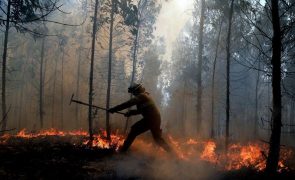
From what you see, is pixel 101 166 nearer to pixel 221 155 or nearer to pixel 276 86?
pixel 276 86

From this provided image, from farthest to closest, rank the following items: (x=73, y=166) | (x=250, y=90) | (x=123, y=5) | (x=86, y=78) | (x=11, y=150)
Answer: (x=250, y=90) → (x=86, y=78) → (x=123, y=5) → (x=11, y=150) → (x=73, y=166)

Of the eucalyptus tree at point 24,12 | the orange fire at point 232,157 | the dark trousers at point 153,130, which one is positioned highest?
the eucalyptus tree at point 24,12

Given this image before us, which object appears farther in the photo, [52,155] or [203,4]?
[203,4]

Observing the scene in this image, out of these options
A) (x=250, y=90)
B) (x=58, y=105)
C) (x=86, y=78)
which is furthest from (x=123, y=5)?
(x=250, y=90)

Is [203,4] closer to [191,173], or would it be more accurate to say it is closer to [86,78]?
[191,173]

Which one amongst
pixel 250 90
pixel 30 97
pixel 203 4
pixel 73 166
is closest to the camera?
pixel 73 166

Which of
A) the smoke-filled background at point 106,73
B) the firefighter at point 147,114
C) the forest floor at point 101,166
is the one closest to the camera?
the forest floor at point 101,166

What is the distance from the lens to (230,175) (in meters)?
7.70

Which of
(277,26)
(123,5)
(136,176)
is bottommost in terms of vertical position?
(136,176)

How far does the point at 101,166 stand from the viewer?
859cm

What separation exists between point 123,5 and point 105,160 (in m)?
12.6

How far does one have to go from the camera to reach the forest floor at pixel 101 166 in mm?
7145

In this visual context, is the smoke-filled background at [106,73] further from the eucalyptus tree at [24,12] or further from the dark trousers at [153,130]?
the dark trousers at [153,130]

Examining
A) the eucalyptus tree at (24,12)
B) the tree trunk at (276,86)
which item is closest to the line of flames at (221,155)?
the tree trunk at (276,86)
